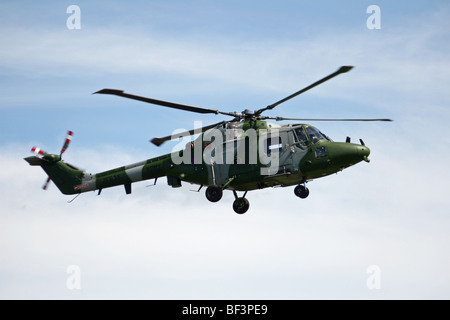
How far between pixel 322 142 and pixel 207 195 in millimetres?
5998

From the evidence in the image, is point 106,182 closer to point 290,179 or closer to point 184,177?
point 184,177

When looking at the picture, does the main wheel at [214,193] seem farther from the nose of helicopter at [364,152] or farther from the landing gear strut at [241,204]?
the nose of helicopter at [364,152]

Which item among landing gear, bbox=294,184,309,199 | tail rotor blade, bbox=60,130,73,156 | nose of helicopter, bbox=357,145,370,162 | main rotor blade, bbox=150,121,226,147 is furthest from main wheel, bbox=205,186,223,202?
tail rotor blade, bbox=60,130,73,156

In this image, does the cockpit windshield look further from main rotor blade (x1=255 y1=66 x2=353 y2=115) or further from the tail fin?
the tail fin

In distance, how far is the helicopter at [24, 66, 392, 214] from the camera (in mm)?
28297

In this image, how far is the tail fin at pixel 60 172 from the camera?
34875 mm

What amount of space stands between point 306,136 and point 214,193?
16.7 feet

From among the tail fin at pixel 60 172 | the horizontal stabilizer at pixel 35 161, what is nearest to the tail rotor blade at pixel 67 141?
the tail fin at pixel 60 172

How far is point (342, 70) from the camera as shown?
24.8 m

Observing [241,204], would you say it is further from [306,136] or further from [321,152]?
[321,152]

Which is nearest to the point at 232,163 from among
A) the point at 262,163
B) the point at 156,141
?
the point at 262,163

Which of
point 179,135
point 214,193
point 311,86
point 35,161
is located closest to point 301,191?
point 214,193

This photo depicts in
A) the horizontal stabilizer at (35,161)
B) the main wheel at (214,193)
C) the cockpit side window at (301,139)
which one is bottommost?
the main wheel at (214,193)

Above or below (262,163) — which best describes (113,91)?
above
